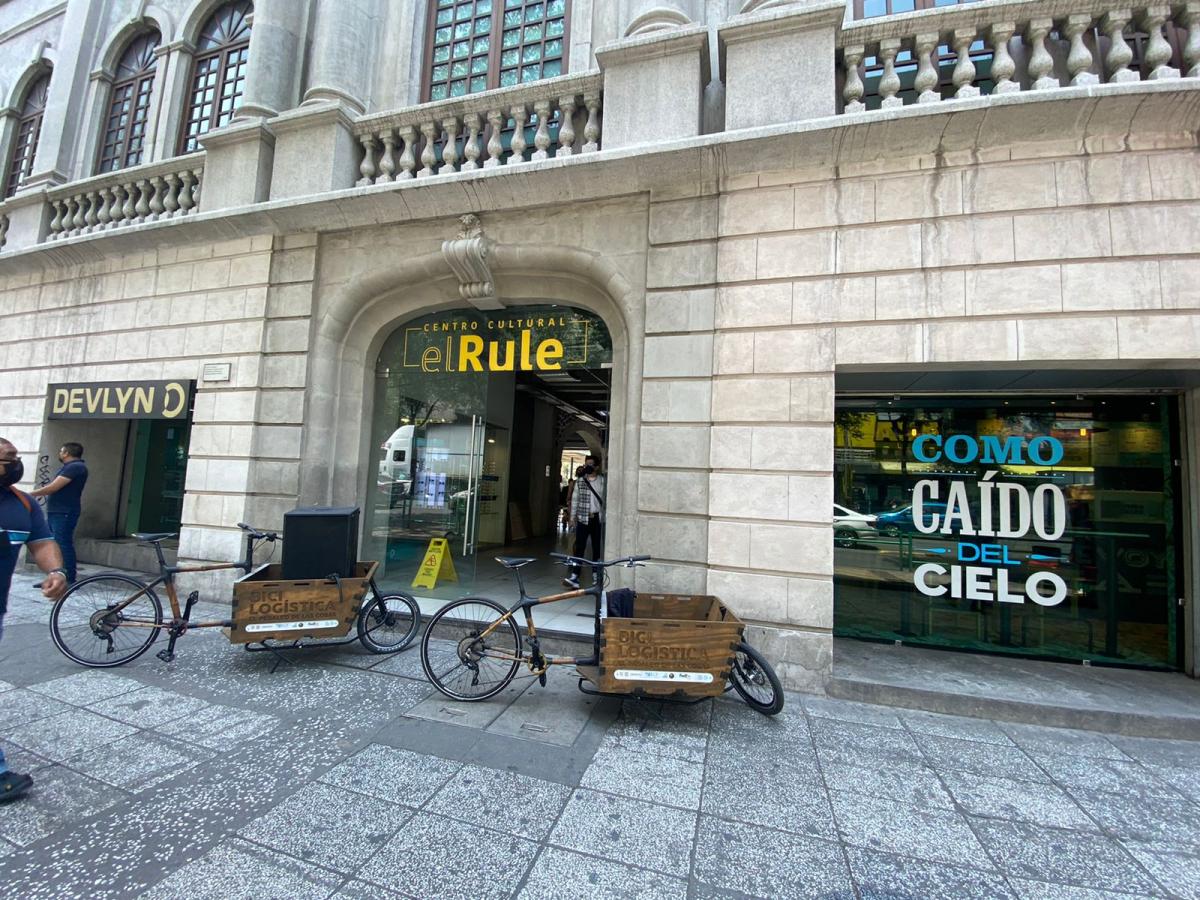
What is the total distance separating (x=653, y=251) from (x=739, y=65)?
218cm

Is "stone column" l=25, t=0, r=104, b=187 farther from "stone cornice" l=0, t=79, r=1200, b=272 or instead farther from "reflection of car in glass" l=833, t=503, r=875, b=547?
"reflection of car in glass" l=833, t=503, r=875, b=547

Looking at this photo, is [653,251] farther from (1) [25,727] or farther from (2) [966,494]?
(1) [25,727]

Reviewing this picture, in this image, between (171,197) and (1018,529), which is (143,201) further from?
(1018,529)

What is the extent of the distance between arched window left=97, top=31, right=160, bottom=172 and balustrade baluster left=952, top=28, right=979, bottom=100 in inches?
522

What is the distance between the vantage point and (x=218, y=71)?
919 centimetres

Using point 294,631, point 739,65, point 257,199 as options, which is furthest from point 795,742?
point 257,199

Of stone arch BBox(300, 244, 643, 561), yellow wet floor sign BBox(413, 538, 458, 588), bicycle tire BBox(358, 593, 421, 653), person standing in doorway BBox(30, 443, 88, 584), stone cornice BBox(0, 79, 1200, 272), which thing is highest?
stone cornice BBox(0, 79, 1200, 272)

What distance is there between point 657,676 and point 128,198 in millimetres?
11552

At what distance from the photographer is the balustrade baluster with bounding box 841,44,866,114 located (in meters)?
5.20

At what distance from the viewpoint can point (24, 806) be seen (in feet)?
9.02

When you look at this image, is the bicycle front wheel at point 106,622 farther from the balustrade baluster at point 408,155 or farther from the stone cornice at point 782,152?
the balustrade baluster at point 408,155

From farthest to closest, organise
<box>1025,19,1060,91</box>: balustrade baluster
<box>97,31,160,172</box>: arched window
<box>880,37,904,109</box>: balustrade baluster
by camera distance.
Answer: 1. <box>97,31,160,172</box>: arched window
2. <box>880,37,904,109</box>: balustrade baluster
3. <box>1025,19,1060,91</box>: balustrade baluster

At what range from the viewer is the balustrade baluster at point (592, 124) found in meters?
6.07

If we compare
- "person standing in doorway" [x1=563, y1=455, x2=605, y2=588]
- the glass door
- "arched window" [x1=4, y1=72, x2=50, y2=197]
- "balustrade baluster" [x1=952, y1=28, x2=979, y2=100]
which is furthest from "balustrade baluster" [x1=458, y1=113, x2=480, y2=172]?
"arched window" [x1=4, y1=72, x2=50, y2=197]
